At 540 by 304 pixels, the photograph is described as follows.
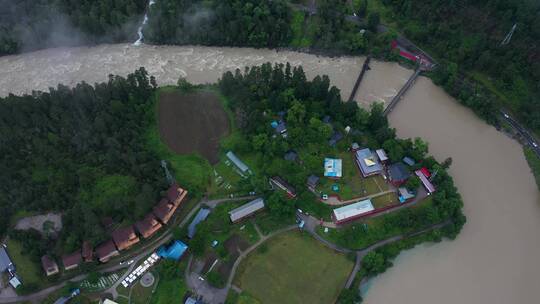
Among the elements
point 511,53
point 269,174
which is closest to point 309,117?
point 269,174

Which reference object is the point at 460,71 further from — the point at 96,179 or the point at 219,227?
the point at 96,179

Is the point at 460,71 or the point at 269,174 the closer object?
the point at 269,174

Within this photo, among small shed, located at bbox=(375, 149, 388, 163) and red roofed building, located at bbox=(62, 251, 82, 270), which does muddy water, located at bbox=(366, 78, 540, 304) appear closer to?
small shed, located at bbox=(375, 149, 388, 163)

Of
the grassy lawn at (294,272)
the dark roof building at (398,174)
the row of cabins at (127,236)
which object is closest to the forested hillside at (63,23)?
the row of cabins at (127,236)

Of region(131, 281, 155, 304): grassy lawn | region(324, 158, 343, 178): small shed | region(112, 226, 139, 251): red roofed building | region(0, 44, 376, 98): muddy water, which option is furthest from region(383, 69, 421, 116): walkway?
region(131, 281, 155, 304): grassy lawn

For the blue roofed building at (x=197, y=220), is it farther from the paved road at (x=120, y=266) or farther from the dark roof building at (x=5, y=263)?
the dark roof building at (x=5, y=263)


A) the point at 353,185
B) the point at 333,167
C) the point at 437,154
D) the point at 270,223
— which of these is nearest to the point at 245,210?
the point at 270,223
